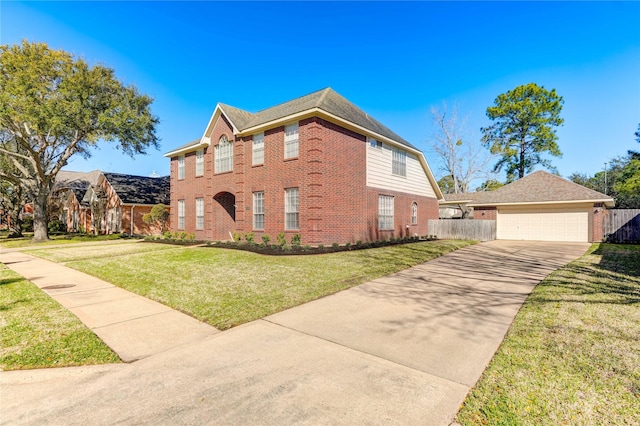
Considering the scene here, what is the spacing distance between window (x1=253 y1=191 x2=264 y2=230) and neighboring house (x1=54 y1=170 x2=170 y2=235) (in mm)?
17206

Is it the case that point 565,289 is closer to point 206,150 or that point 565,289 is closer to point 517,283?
point 517,283

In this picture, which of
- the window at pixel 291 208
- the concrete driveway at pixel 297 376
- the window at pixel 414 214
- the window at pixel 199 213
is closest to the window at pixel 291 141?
the window at pixel 291 208

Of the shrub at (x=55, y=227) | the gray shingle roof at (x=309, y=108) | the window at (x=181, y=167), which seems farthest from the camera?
the shrub at (x=55, y=227)

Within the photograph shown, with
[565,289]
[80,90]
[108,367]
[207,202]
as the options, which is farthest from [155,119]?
[565,289]

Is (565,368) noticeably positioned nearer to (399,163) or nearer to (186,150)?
(399,163)

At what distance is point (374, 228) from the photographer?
54.9ft

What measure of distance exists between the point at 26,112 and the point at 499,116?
138 feet

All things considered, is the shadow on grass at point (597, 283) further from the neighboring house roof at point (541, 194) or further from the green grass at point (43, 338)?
the neighboring house roof at point (541, 194)

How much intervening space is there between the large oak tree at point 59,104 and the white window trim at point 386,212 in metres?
17.5

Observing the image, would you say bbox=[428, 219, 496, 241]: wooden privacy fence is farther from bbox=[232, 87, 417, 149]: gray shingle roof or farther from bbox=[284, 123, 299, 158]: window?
bbox=[284, 123, 299, 158]: window

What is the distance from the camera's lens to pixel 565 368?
3.46m

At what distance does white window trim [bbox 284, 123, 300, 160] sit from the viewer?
1451cm

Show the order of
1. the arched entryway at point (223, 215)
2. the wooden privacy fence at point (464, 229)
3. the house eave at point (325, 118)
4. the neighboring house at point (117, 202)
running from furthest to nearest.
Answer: the neighboring house at point (117, 202) → the wooden privacy fence at point (464, 229) → the arched entryway at point (223, 215) → the house eave at point (325, 118)

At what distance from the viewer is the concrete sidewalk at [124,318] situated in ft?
14.5
